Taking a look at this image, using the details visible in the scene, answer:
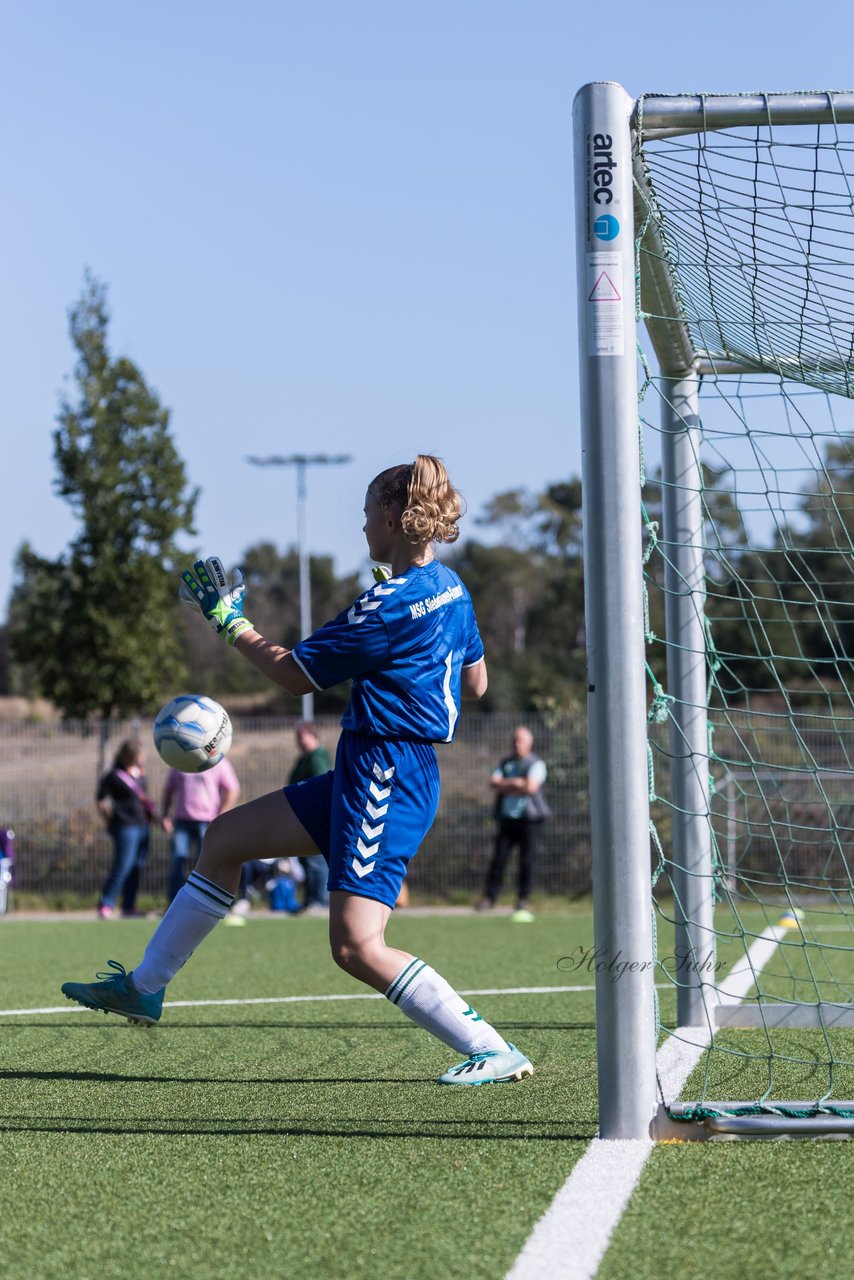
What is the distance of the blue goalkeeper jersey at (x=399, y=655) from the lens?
13.1 feet

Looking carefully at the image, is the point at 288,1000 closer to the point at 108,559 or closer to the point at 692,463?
the point at 692,463

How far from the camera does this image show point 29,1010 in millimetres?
6621

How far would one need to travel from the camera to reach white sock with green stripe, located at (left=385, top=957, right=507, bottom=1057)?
13.1 ft

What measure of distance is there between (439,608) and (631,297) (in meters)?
1.06

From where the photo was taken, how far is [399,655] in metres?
4.07

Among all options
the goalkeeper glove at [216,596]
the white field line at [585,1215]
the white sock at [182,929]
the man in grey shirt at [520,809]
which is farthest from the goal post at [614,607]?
the man in grey shirt at [520,809]

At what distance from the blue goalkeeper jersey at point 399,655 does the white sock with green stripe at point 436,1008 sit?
0.70 m

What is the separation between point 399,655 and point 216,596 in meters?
0.58

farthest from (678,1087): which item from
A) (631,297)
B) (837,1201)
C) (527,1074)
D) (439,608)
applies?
(631,297)

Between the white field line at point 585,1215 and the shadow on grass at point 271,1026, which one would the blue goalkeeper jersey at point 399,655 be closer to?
the white field line at point 585,1215

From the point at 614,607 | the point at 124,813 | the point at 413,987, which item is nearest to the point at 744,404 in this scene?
the point at 614,607

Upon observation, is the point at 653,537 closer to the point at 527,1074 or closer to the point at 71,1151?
the point at 527,1074

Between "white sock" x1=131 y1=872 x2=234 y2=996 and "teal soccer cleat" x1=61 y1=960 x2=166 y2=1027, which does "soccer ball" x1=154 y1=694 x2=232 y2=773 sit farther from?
"teal soccer cleat" x1=61 y1=960 x2=166 y2=1027

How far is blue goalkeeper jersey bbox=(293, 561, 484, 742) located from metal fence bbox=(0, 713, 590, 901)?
1339 cm
